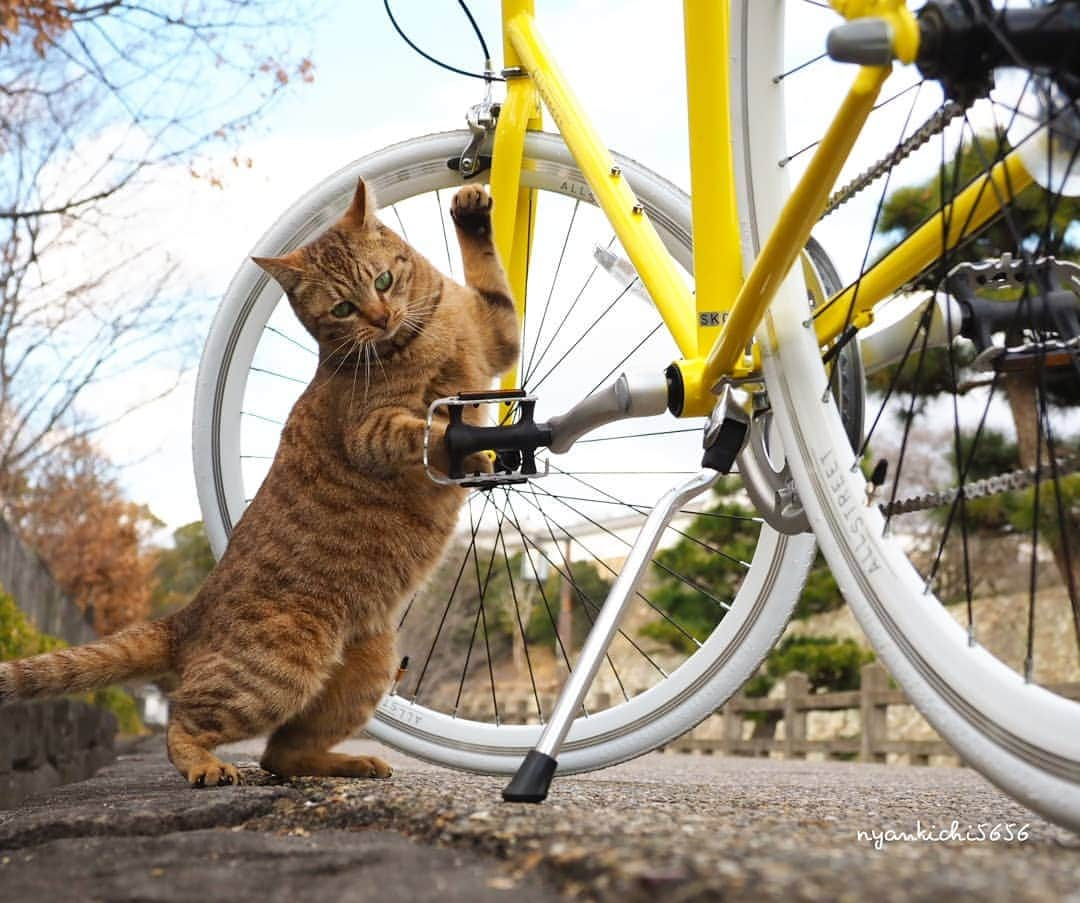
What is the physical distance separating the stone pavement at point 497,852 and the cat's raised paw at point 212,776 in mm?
185

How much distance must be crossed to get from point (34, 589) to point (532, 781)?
551 centimetres

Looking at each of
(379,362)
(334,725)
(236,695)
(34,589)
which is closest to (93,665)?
(236,695)

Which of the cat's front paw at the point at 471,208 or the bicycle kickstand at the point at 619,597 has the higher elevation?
the cat's front paw at the point at 471,208

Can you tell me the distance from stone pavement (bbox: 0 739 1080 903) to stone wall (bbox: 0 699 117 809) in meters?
0.88

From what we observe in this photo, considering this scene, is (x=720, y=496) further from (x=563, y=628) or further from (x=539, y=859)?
(x=539, y=859)

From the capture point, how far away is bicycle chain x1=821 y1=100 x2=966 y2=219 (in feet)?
4.70

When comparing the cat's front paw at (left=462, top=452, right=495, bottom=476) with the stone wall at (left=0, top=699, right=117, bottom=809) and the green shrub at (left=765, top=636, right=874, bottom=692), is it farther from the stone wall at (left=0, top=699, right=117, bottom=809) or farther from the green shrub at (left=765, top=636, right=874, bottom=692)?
the green shrub at (left=765, top=636, right=874, bottom=692)

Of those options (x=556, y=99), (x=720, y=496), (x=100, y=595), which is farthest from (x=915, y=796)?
(x=100, y=595)

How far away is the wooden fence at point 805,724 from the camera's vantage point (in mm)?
8484

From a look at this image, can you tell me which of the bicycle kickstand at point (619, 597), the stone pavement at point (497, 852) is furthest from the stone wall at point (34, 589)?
the bicycle kickstand at point (619, 597)

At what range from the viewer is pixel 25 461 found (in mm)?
11047

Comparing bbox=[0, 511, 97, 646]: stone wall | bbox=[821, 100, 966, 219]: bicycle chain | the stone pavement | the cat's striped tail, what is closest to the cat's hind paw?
the stone pavement

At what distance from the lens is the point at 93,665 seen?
214 centimetres

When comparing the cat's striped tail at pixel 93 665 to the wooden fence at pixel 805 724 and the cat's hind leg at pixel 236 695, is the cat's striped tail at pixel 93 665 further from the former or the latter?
the wooden fence at pixel 805 724
